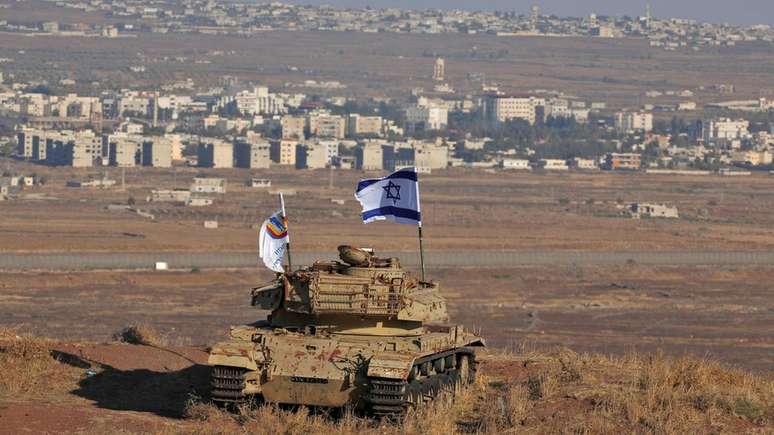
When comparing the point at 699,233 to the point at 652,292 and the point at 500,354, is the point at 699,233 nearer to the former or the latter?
the point at 652,292

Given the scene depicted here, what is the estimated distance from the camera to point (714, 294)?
2554 inches

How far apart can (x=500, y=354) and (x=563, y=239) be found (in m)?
62.9

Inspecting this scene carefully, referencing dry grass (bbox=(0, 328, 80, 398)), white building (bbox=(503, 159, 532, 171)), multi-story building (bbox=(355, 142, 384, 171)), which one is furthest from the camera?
white building (bbox=(503, 159, 532, 171))

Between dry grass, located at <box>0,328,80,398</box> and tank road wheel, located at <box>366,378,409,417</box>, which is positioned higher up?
tank road wheel, located at <box>366,378,409,417</box>

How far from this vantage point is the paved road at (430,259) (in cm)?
6681

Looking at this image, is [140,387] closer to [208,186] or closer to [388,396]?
[388,396]

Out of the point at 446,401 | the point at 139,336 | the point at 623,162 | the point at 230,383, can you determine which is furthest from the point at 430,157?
the point at 230,383

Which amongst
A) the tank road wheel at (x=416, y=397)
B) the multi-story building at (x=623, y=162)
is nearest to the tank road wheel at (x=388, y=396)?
the tank road wheel at (x=416, y=397)

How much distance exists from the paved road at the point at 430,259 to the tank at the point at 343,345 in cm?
4230

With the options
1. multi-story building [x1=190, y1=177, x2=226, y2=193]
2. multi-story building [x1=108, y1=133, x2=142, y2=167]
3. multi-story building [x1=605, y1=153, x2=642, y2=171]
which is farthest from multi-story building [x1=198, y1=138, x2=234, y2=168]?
multi-story building [x1=605, y1=153, x2=642, y2=171]

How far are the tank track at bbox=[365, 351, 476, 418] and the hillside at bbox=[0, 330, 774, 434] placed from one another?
0.18 m

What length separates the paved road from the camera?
66812 mm

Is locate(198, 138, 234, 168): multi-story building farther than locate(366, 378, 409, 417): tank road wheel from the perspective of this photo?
Yes

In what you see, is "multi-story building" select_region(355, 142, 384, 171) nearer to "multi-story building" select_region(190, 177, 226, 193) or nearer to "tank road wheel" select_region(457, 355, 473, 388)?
"multi-story building" select_region(190, 177, 226, 193)
